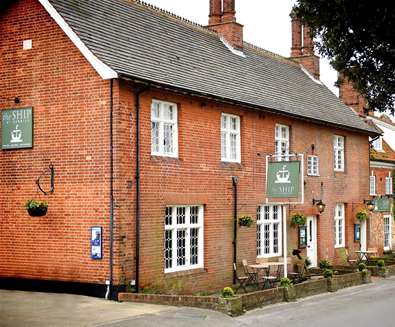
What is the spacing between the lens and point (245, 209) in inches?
890

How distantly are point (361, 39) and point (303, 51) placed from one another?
1853cm

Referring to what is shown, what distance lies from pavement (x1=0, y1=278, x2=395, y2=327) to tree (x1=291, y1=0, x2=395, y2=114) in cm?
525

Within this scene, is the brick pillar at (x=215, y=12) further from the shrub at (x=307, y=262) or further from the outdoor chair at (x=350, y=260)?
the outdoor chair at (x=350, y=260)

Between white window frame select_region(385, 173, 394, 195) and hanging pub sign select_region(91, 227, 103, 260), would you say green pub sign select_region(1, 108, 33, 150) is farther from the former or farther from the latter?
white window frame select_region(385, 173, 394, 195)

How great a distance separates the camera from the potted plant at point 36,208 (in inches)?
706

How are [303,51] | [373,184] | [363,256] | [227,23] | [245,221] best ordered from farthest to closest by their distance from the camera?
[373,184] → [303,51] → [363,256] → [227,23] → [245,221]

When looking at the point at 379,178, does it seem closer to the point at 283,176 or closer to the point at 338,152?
the point at 338,152

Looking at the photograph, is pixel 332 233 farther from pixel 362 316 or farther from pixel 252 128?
pixel 362 316

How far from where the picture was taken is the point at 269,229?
2433 centimetres

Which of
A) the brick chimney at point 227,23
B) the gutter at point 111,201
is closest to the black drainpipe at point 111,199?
the gutter at point 111,201

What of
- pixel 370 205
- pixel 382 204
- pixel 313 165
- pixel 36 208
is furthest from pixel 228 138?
pixel 382 204

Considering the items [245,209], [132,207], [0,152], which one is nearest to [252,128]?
[245,209]

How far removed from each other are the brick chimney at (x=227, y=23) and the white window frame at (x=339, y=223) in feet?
26.4

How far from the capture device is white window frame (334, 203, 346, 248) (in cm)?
2914
